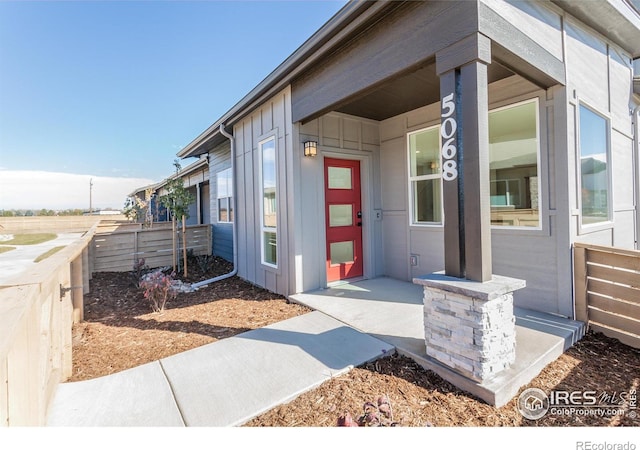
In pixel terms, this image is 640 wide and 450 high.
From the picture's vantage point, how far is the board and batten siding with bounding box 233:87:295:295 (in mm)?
4480

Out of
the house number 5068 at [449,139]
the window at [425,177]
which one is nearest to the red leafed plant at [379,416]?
the house number 5068 at [449,139]

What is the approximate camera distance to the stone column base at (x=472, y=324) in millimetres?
2035

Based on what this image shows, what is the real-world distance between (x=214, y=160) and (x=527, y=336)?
836cm

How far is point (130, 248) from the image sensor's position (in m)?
6.89

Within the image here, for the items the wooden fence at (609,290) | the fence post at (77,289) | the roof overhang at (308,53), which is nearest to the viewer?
the wooden fence at (609,290)

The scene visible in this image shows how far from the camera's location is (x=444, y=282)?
2.25 metres

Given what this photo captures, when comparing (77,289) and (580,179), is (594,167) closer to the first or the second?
(580,179)

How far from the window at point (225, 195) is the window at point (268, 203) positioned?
2.51m

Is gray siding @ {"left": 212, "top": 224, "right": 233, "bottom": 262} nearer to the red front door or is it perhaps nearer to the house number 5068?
the red front door

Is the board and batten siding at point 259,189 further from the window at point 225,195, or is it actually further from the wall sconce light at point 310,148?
the window at point 225,195

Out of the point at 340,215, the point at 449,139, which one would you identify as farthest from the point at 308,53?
the point at 340,215

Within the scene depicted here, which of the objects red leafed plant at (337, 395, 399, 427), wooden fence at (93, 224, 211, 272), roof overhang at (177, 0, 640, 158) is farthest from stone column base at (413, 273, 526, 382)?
wooden fence at (93, 224, 211, 272)
